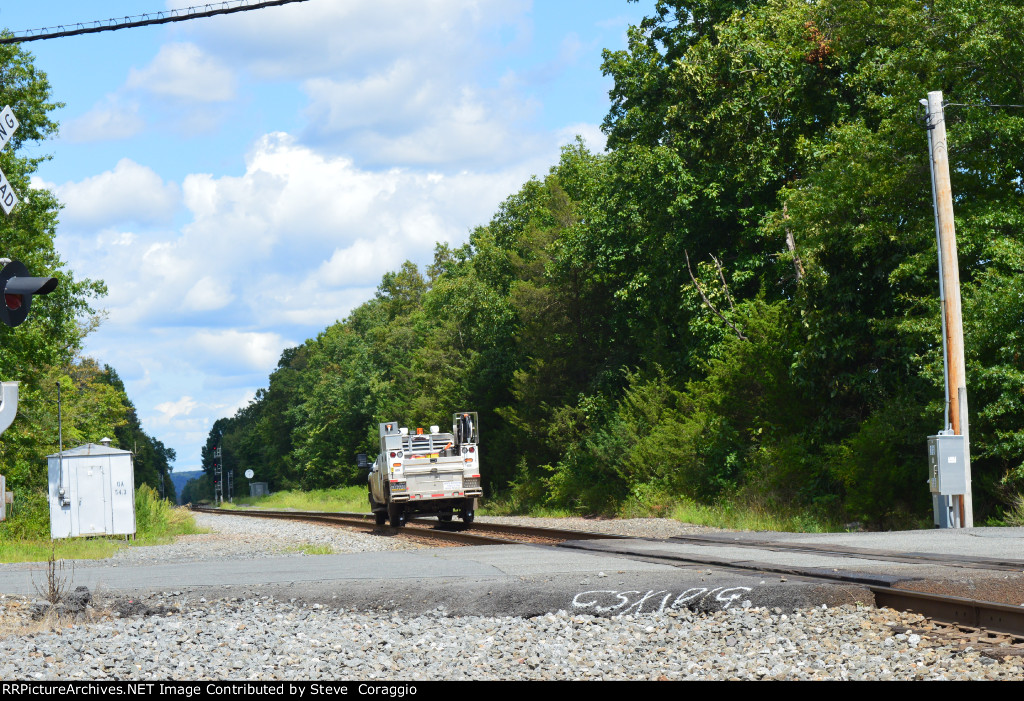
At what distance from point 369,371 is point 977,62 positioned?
66311 millimetres

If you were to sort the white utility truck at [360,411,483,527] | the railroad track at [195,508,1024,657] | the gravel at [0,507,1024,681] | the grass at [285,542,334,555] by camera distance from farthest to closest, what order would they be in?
the white utility truck at [360,411,483,527]
the grass at [285,542,334,555]
the railroad track at [195,508,1024,657]
the gravel at [0,507,1024,681]

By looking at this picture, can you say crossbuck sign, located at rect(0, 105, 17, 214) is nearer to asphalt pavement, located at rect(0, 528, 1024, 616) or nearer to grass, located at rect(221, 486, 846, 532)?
asphalt pavement, located at rect(0, 528, 1024, 616)

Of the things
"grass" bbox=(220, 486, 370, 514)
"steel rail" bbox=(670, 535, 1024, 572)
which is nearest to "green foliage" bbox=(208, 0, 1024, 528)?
"steel rail" bbox=(670, 535, 1024, 572)

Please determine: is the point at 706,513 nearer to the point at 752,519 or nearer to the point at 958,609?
the point at 752,519

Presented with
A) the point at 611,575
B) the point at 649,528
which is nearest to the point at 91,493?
the point at 649,528

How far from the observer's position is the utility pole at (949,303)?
1797 cm

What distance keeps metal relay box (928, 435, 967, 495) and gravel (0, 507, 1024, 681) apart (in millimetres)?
9784

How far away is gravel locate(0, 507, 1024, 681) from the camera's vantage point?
705 cm

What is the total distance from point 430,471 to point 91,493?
925cm

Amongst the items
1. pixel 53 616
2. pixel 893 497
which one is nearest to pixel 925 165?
pixel 893 497

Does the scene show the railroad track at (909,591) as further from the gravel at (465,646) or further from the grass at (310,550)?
the grass at (310,550)

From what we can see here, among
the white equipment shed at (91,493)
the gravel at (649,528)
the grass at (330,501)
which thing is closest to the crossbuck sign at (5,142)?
the gravel at (649,528)

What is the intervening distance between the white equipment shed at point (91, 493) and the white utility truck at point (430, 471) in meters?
7.07

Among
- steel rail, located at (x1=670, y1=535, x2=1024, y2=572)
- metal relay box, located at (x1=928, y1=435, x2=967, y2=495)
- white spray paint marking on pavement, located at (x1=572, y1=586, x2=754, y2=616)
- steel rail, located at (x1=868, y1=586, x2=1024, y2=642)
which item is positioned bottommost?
steel rail, located at (x1=670, y1=535, x2=1024, y2=572)
